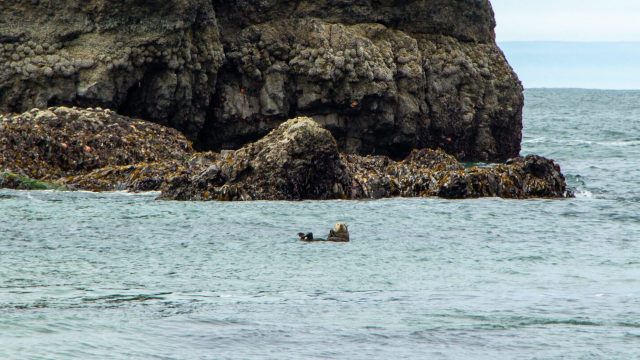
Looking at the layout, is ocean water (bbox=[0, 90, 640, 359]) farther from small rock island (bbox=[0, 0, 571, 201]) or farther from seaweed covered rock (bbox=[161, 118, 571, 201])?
small rock island (bbox=[0, 0, 571, 201])

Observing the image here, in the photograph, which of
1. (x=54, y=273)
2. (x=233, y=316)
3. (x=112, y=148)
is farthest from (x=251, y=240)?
(x=112, y=148)

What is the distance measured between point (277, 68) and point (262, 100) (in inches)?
40.9

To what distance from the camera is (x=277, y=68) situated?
114 ft

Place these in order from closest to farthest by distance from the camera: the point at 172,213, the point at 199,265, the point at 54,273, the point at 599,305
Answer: the point at 599,305 < the point at 54,273 < the point at 199,265 < the point at 172,213

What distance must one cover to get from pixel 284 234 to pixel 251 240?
0.82 metres

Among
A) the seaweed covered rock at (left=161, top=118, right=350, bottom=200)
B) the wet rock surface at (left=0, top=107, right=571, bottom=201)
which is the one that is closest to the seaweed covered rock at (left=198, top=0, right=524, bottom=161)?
the wet rock surface at (left=0, top=107, right=571, bottom=201)

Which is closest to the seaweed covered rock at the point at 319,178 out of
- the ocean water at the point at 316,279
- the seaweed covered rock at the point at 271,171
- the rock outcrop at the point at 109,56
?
the seaweed covered rock at the point at 271,171

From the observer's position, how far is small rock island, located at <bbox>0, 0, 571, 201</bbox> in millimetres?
26875

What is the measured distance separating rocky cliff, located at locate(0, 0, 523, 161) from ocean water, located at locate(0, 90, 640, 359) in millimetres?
6978

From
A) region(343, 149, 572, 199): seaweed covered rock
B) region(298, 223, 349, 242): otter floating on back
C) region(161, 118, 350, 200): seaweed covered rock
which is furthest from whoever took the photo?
region(343, 149, 572, 199): seaweed covered rock

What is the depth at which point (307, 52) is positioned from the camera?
35062 millimetres

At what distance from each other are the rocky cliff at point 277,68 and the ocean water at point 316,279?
6978 mm

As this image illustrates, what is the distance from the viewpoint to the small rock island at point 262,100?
2688 cm

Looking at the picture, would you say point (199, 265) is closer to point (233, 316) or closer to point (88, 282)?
point (88, 282)
